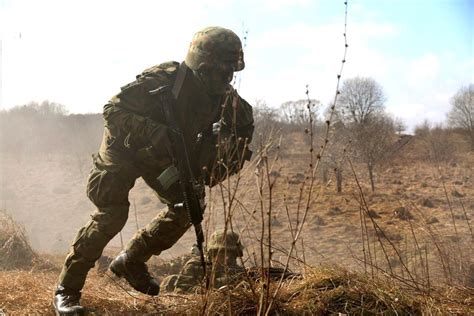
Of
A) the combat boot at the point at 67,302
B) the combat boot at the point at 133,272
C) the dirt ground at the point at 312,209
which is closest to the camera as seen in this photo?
the combat boot at the point at 67,302

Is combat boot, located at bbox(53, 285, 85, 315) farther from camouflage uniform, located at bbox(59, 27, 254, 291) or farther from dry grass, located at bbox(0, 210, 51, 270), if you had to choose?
dry grass, located at bbox(0, 210, 51, 270)

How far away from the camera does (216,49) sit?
10.3 feet

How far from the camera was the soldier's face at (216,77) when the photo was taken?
3.18 m

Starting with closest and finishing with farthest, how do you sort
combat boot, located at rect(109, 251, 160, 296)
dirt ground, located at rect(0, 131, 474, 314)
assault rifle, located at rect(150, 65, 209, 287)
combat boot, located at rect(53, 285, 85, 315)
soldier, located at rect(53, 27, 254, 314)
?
combat boot, located at rect(53, 285, 85, 315)
assault rifle, located at rect(150, 65, 209, 287)
soldier, located at rect(53, 27, 254, 314)
combat boot, located at rect(109, 251, 160, 296)
dirt ground, located at rect(0, 131, 474, 314)

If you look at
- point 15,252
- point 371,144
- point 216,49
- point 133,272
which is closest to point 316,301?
point 133,272

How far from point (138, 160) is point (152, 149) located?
16 cm

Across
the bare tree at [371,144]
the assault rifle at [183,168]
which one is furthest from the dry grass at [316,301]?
the bare tree at [371,144]

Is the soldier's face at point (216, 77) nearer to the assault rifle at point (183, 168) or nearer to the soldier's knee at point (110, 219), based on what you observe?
the assault rifle at point (183, 168)

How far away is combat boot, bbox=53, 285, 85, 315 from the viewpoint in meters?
2.68

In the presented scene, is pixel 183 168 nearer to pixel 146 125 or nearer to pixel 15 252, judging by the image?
pixel 146 125

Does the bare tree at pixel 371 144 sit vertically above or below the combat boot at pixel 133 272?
above

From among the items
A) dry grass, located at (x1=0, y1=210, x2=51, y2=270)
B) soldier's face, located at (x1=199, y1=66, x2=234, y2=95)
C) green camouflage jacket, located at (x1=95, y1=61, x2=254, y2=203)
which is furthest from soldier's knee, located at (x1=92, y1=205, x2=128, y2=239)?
dry grass, located at (x1=0, y1=210, x2=51, y2=270)

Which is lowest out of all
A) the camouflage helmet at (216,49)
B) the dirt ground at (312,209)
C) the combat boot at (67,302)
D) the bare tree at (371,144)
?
the dirt ground at (312,209)

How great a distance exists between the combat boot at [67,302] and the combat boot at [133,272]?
0.35 metres
